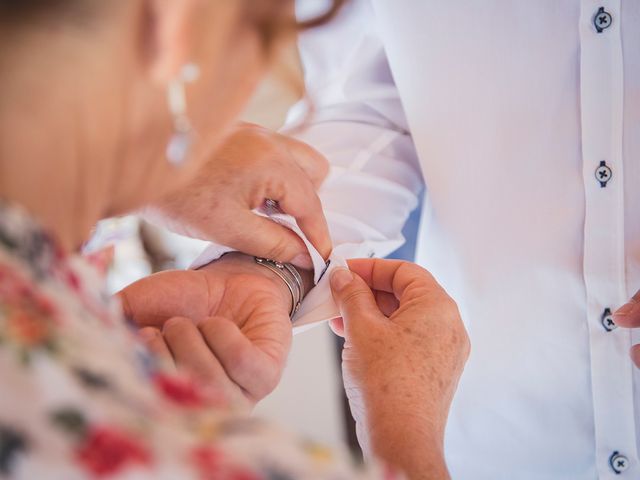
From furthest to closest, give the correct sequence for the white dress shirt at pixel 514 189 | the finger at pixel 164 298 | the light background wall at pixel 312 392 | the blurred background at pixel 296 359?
the light background wall at pixel 312 392, the blurred background at pixel 296 359, the white dress shirt at pixel 514 189, the finger at pixel 164 298

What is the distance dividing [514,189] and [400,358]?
1.51 ft

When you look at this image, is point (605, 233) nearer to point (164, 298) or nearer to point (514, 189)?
point (514, 189)

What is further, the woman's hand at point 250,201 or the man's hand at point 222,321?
the woman's hand at point 250,201

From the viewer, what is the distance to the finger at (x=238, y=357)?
859 mm

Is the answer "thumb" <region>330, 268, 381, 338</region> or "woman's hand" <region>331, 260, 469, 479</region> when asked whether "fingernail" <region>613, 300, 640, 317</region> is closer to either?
"woman's hand" <region>331, 260, 469, 479</region>

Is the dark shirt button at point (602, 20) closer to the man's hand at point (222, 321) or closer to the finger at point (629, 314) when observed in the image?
the finger at point (629, 314)

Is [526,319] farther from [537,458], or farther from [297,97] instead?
[297,97]

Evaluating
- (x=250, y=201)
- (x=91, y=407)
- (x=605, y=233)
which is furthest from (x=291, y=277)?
(x=91, y=407)

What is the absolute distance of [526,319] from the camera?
1326 millimetres

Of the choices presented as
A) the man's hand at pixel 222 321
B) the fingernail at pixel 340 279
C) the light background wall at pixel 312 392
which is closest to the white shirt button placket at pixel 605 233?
the fingernail at pixel 340 279

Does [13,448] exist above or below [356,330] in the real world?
below

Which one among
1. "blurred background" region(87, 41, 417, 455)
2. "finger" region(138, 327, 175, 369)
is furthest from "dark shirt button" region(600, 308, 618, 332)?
"blurred background" region(87, 41, 417, 455)

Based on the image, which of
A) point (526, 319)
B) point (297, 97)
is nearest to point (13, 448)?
point (297, 97)

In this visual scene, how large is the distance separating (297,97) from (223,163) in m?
0.23
